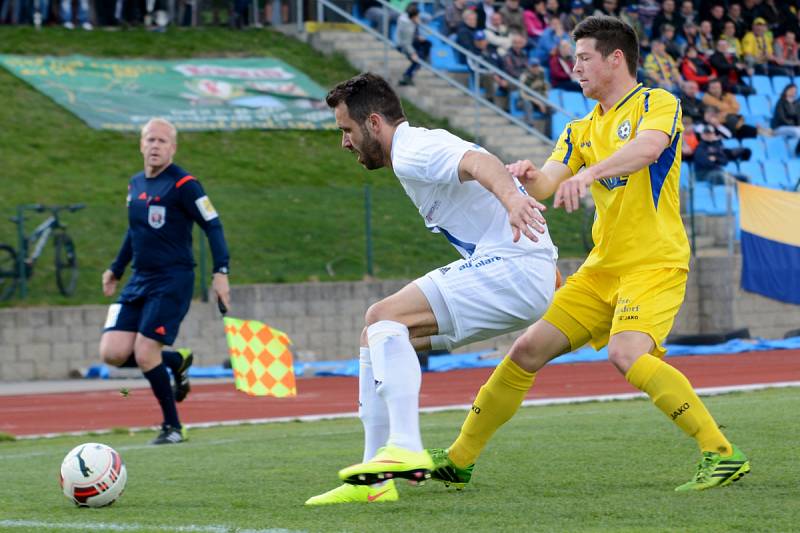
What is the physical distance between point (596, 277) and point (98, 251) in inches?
537

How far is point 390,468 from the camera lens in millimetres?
5918

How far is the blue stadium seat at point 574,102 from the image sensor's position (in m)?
26.5

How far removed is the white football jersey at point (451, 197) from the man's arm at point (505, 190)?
81 mm

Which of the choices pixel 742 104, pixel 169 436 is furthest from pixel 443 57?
pixel 169 436

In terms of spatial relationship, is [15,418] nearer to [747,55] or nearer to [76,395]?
[76,395]

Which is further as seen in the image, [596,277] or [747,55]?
[747,55]

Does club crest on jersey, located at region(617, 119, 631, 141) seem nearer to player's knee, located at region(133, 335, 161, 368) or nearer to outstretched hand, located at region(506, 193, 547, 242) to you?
outstretched hand, located at region(506, 193, 547, 242)

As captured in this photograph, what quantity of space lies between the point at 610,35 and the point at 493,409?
75.4 inches

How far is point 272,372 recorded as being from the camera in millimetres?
14508

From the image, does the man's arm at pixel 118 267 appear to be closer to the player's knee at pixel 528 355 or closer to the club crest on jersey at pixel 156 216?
the club crest on jersey at pixel 156 216

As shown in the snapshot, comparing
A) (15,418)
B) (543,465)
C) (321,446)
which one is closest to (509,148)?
(15,418)

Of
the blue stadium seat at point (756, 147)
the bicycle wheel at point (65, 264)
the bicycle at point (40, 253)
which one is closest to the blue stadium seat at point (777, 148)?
the blue stadium seat at point (756, 147)

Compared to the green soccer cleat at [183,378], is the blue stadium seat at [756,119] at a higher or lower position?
higher

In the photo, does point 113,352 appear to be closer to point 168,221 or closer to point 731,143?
point 168,221
